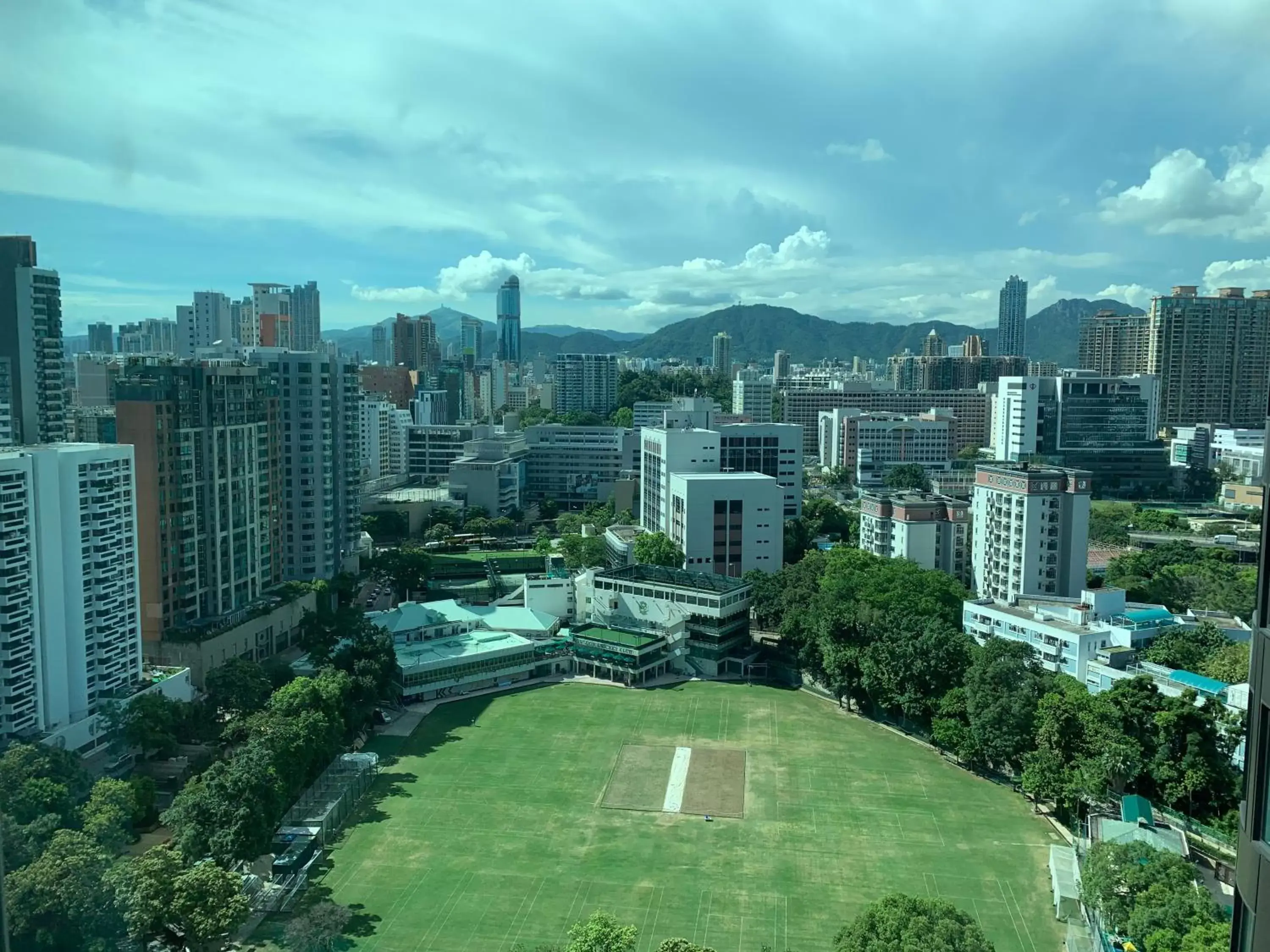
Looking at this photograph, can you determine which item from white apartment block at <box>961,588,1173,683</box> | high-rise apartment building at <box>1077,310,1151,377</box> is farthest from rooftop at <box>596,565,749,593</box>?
high-rise apartment building at <box>1077,310,1151,377</box>

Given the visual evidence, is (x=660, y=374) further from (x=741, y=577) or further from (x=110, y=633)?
(x=110, y=633)

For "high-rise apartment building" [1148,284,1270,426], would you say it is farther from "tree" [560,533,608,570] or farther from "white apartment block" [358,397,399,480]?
"white apartment block" [358,397,399,480]

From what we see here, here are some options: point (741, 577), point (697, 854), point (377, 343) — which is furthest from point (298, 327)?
point (377, 343)

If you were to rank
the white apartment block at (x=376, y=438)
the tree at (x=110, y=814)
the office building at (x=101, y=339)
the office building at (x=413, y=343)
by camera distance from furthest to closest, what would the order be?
the office building at (x=413, y=343) < the white apartment block at (x=376, y=438) < the office building at (x=101, y=339) < the tree at (x=110, y=814)

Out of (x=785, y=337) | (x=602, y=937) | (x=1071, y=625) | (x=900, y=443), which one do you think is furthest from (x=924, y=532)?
(x=785, y=337)

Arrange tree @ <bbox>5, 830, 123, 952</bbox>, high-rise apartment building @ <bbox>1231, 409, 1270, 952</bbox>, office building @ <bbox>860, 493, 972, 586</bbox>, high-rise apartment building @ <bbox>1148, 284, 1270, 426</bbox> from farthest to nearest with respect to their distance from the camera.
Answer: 1. high-rise apartment building @ <bbox>1148, 284, 1270, 426</bbox>
2. office building @ <bbox>860, 493, 972, 586</bbox>
3. tree @ <bbox>5, 830, 123, 952</bbox>
4. high-rise apartment building @ <bbox>1231, 409, 1270, 952</bbox>

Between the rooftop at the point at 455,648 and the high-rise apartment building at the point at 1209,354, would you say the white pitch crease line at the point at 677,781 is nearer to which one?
the rooftop at the point at 455,648

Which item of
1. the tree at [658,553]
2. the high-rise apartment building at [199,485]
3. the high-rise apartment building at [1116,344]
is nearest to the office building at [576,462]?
the tree at [658,553]
